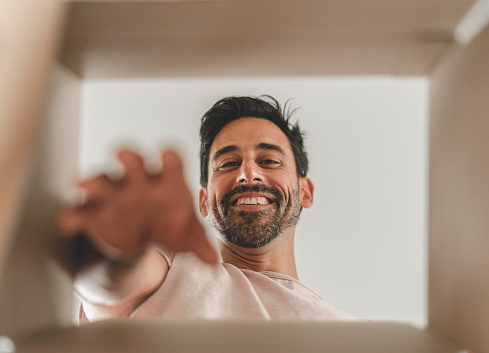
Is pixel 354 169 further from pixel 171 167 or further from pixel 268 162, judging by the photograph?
pixel 171 167

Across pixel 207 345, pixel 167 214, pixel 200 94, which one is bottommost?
pixel 207 345

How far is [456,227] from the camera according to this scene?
0.44 m

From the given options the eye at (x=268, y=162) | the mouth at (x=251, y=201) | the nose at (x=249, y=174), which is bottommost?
the mouth at (x=251, y=201)

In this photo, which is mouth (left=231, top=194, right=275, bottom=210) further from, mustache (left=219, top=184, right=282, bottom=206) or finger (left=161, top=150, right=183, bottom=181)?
finger (left=161, top=150, right=183, bottom=181)

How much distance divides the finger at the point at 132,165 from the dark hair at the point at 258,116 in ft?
0.35

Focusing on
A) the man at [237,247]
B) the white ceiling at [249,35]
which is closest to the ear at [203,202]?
the man at [237,247]

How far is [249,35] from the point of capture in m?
0.43

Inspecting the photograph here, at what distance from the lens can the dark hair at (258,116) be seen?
44cm

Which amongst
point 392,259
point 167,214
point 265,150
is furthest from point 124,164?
point 392,259

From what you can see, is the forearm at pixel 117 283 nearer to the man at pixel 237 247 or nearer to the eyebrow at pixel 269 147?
the man at pixel 237 247

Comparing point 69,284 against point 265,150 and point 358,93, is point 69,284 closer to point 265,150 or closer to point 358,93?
point 265,150

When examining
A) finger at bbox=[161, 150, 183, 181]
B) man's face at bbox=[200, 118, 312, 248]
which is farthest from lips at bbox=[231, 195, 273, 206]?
finger at bbox=[161, 150, 183, 181]

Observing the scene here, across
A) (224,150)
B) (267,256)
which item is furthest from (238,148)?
(267,256)

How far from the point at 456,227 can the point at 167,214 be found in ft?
0.95
